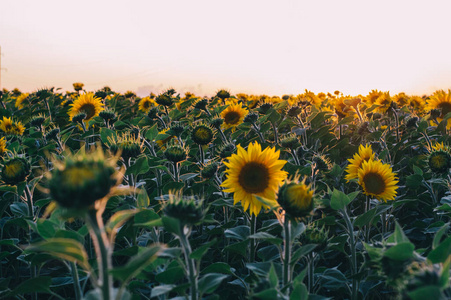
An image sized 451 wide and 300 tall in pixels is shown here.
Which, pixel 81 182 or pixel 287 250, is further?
pixel 287 250

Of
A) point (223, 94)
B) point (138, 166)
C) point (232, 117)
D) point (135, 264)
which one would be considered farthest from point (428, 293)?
point (223, 94)

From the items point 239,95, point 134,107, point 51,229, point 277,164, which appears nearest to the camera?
point 51,229

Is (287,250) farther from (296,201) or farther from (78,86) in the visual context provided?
(78,86)

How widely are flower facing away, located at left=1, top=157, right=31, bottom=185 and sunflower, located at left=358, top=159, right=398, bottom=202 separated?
8.87ft

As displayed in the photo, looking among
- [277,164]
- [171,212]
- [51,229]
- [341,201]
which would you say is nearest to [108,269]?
[171,212]

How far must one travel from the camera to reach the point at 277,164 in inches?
102

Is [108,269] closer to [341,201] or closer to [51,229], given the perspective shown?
[51,229]

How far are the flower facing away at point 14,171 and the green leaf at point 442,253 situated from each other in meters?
2.52

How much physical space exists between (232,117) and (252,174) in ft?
10.3

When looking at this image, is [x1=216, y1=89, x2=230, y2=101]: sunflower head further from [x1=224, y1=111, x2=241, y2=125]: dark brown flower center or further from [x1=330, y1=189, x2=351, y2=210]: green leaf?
[x1=330, y1=189, x2=351, y2=210]: green leaf

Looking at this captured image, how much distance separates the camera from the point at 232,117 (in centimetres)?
571

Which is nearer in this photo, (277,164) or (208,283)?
(208,283)

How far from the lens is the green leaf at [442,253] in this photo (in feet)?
4.02

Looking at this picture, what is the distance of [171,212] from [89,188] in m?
0.48
